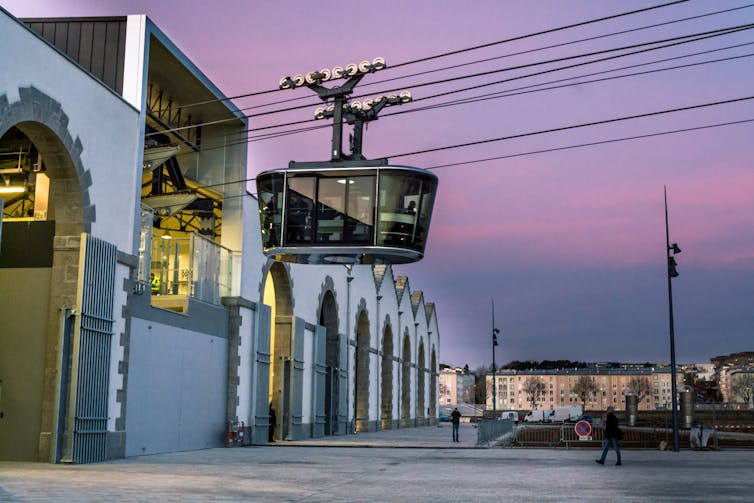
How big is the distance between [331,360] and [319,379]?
143 inches

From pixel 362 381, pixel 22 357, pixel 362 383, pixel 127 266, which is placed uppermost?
pixel 127 266

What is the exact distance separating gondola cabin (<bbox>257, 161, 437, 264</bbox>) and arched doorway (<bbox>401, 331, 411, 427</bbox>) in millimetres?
41718

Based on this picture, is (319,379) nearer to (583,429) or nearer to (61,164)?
(583,429)

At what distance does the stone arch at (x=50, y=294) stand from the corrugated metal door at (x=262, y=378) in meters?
11.9

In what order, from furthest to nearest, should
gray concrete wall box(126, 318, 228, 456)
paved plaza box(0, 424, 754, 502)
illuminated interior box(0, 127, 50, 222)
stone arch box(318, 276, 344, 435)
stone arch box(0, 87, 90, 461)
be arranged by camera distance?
stone arch box(318, 276, 344, 435) < gray concrete wall box(126, 318, 228, 456) < illuminated interior box(0, 127, 50, 222) < stone arch box(0, 87, 90, 461) < paved plaza box(0, 424, 754, 502)

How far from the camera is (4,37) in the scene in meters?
19.7

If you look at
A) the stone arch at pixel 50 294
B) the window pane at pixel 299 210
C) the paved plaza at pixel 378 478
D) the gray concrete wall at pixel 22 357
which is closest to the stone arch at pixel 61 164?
the stone arch at pixel 50 294

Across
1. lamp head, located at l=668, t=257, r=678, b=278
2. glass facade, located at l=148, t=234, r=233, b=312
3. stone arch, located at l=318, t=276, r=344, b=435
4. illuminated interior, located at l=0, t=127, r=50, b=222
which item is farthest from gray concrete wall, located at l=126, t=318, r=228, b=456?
lamp head, located at l=668, t=257, r=678, b=278

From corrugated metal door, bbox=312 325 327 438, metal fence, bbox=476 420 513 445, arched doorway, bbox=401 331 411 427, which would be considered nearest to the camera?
metal fence, bbox=476 420 513 445

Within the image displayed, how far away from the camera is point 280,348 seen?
37.7 metres

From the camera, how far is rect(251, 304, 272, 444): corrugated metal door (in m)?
33.9

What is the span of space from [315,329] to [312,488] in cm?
2457

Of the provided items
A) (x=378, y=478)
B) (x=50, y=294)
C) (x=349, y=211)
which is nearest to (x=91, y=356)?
(x=50, y=294)

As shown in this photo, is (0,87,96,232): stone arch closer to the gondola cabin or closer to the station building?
the station building
